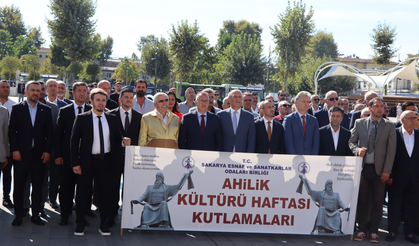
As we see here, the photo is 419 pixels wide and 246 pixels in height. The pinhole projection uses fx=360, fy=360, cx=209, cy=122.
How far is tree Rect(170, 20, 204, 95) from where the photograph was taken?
33.6m

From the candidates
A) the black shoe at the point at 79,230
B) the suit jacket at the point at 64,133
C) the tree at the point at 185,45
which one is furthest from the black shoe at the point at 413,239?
the tree at the point at 185,45

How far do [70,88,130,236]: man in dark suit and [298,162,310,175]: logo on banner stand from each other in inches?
100

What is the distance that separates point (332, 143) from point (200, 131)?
219cm

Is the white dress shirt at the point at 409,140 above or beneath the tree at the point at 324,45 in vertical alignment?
beneath

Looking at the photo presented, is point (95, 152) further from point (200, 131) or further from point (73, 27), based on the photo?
point (73, 27)

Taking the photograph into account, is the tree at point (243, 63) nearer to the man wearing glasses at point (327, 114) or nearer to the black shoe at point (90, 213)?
the man wearing glasses at point (327, 114)

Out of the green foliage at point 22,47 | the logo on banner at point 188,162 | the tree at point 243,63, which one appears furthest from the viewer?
the green foliage at point 22,47

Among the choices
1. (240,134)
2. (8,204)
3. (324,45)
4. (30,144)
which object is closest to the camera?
(30,144)

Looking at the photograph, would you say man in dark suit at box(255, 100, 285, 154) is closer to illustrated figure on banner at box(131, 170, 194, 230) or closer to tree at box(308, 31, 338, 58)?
illustrated figure on banner at box(131, 170, 194, 230)

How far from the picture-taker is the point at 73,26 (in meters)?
37.8

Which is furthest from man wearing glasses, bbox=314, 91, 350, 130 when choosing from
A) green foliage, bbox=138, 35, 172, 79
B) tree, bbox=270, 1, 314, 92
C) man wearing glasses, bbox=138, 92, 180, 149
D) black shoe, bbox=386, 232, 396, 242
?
green foliage, bbox=138, 35, 172, 79

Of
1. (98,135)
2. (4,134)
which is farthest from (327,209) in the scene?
(4,134)

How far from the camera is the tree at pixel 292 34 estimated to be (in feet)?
133

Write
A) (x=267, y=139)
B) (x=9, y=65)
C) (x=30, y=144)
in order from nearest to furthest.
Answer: (x=30, y=144) → (x=267, y=139) → (x=9, y=65)
